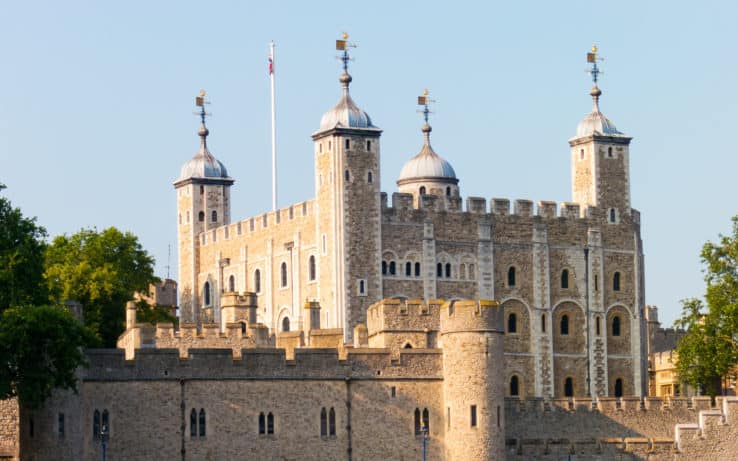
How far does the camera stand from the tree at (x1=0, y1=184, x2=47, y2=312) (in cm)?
6412

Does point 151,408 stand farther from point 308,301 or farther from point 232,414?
point 308,301

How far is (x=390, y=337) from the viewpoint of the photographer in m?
75.0

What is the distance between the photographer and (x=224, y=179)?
116875 mm

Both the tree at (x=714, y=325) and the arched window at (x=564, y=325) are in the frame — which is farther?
the arched window at (x=564, y=325)

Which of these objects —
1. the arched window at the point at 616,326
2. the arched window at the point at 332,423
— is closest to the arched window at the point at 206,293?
the arched window at the point at 616,326

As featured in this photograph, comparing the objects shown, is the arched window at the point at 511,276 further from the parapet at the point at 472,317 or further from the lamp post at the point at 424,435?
the lamp post at the point at 424,435

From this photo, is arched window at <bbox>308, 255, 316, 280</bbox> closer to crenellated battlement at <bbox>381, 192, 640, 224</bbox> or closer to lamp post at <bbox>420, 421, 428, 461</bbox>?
crenellated battlement at <bbox>381, 192, 640, 224</bbox>

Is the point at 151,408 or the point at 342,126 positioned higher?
the point at 342,126

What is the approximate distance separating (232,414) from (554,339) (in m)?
41.0

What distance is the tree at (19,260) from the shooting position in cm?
6412

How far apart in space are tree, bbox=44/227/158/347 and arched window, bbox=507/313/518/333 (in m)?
18.0

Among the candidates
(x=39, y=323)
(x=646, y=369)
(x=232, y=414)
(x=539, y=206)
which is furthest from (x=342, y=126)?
(x=39, y=323)

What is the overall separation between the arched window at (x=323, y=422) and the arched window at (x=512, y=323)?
1472 inches

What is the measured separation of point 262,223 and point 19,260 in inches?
1743
